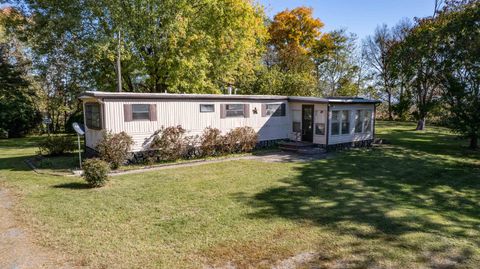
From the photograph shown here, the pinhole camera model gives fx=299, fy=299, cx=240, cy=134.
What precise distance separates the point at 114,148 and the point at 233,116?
5366 millimetres

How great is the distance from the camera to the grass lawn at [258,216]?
178 inches

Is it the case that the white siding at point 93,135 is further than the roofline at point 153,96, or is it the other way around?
the white siding at point 93,135

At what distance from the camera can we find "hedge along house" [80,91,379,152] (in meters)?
10.5

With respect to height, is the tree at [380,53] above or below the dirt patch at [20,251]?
above

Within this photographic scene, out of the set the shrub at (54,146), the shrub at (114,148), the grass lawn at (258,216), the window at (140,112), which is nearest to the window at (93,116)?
the shrub at (114,148)

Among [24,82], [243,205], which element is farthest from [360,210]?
[24,82]

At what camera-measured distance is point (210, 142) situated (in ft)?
40.7

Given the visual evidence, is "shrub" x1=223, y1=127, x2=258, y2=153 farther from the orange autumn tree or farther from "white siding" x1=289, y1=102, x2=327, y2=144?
the orange autumn tree

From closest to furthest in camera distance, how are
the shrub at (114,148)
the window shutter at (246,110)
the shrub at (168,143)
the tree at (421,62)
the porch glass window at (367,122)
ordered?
Answer: the shrub at (114,148)
the shrub at (168,143)
the window shutter at (246,110)
the porch glass window at (367,122)
the tree at (421,62)

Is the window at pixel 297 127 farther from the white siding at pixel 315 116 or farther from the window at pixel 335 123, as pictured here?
the window at pixel 335 123

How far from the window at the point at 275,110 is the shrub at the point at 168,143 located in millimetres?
4784

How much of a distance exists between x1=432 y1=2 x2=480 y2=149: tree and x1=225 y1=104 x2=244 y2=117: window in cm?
1016

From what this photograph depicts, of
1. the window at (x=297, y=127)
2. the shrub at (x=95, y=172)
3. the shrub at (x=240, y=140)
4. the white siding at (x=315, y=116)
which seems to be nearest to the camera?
the shrub at (x=95, y=172)

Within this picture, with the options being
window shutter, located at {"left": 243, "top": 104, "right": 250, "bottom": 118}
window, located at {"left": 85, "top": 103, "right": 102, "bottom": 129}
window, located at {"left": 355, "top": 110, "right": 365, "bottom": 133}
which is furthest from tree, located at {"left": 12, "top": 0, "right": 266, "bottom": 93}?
window, located at {"left": 355, "top": 110, "right": 365, "bottom": 133}
